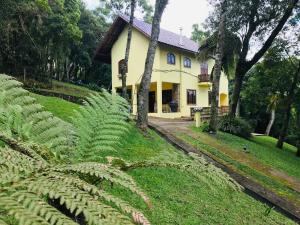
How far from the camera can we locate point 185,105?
31219 mm

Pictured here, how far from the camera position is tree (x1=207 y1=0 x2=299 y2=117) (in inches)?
788

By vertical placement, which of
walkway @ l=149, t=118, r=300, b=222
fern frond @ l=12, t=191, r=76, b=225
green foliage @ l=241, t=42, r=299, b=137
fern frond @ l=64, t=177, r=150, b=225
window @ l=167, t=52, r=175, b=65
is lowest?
walkway @ l=149, t=118, r=300, b=222

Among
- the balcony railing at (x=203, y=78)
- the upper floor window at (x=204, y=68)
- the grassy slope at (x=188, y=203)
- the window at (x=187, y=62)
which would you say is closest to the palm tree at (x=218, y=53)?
the window at (x=187, y=62)

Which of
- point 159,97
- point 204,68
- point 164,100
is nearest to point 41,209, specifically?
point 159,97

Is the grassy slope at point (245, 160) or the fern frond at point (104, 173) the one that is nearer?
the fern frond at point (104, 173)

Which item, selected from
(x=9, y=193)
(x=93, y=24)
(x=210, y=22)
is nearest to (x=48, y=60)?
(x=93, y=24)

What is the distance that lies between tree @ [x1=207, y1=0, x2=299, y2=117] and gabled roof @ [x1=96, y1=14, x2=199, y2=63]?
309 inches

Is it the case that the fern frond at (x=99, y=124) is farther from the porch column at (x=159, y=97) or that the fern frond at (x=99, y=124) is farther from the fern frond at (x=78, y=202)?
the porch column at (x=159, y=97)

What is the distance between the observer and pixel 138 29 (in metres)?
28.7

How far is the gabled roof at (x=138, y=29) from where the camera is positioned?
28797mm

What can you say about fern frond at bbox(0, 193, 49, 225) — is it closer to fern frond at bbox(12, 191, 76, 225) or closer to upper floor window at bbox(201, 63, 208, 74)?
fern frond at bbox(12, 191, 76, 225)

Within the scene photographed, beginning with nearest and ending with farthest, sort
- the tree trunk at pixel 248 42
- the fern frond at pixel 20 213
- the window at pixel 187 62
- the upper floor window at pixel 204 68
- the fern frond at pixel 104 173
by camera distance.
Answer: the fern frond at pixel 20 213, the fern frond at pixel 104 173, the tree trunk at pixel 248 42, the window at pixel 187 62, the upper floor window at pixel 204 68

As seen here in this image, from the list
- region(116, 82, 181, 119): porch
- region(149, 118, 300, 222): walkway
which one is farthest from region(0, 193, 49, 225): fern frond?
region(116, 82, 181, 119): porch

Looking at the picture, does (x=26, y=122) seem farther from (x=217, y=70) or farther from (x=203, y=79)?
(x=203, y=79)
